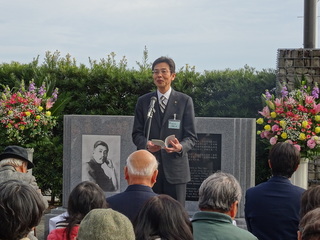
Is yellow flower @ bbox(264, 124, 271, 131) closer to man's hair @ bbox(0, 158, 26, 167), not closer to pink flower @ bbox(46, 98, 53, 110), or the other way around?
pink flower @ bbox(46, 98, 53, 110)

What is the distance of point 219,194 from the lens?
381 cm

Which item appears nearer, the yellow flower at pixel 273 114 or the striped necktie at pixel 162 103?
the striped necktie at pixel 162 103

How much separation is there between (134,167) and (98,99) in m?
6.89

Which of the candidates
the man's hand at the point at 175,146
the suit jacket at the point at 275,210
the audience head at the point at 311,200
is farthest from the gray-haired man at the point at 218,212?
the man's hand at the point at 175,146

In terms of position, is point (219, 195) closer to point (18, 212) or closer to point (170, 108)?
point (18, 212)

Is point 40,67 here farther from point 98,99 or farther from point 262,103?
point 262,103

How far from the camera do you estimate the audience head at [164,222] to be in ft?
10.4

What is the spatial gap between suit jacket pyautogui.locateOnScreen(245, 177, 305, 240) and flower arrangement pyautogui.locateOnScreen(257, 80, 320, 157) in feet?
13.3

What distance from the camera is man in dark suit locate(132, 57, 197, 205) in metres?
6.23

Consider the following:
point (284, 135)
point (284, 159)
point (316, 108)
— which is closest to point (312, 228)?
point (284, 159)

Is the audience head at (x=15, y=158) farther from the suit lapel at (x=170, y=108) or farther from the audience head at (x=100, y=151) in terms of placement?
the audience head at (x=100, y=151)

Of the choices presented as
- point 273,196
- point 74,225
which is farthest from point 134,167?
point 273,196

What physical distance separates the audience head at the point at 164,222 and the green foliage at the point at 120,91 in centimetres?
757

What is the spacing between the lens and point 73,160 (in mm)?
9195
